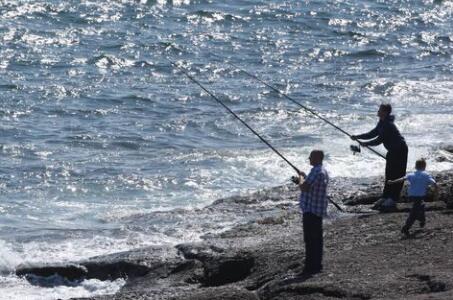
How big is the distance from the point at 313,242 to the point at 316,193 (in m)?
0.48

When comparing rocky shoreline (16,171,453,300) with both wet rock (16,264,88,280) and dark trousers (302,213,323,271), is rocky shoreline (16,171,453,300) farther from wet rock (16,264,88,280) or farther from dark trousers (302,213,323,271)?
dark trousers (302,213,323,271)

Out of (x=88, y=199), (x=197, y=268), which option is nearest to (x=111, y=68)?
Result: (x=88, y=199)

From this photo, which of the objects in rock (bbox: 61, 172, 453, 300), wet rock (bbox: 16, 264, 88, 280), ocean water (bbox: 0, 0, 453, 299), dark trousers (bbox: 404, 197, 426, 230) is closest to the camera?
rock (bbox: 61, 172, 453, 300)

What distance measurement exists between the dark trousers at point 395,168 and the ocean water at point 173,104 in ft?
8.22

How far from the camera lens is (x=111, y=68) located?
2872 cm

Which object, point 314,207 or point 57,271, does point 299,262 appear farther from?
point 57,271

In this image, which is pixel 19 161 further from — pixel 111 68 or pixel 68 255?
pixel 111 68

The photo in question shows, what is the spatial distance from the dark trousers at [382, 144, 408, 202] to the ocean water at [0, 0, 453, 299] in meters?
2.51

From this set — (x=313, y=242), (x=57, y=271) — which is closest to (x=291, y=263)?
(x=313, y=242)

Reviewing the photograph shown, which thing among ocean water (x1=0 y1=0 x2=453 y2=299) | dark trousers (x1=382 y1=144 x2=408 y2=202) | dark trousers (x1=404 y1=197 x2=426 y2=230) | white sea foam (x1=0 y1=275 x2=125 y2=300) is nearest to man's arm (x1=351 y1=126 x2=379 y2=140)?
dark trousers (x1=382 y1=144 x2=408 y2=202)

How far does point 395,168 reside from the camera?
47.0 feet

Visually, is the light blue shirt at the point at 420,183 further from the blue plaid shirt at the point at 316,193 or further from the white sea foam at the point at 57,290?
the white sea foam at the point at 57,290

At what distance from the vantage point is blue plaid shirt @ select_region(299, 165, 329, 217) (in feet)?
37.6

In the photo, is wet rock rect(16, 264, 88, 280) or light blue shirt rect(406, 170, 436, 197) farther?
wet rock rect(16, 264, 88, 280)
